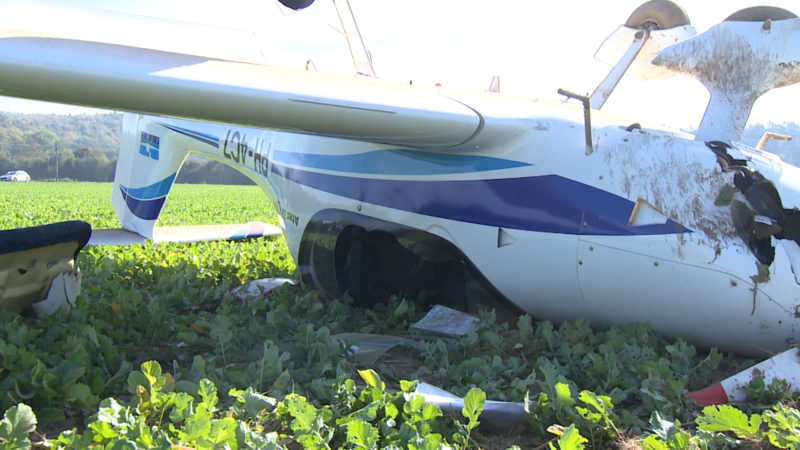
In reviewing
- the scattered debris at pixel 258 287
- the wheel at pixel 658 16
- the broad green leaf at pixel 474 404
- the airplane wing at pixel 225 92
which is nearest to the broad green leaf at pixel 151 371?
the broad green leaf at pixel 474 404

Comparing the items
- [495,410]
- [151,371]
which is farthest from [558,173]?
[151,371]

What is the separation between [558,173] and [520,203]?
11.5 inches

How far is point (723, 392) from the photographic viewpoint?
9.84 feet

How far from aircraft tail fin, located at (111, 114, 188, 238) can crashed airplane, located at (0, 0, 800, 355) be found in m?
4.55

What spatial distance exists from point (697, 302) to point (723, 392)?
680mm

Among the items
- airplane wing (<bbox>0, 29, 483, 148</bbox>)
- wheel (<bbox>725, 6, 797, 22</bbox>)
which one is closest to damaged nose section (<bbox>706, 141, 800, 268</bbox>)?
wheel (<bbox>725, 6, 797, 22</bbox>)

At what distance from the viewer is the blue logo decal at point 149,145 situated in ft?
28.8

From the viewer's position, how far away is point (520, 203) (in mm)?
4137

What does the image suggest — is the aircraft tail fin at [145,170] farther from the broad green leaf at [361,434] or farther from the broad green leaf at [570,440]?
the broad green leaf at [570,440]

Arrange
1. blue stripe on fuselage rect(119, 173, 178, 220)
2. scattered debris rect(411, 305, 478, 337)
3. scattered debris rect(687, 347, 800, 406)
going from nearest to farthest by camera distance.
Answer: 1. scattered debris rect(687, 347, 800, 406)
2. scattered debris rect(411, 305, 478, 337)
3. blue stripe on fuselage rect(119, 173, 178, 220)

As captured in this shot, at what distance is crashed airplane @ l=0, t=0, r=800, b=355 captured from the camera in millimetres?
3422

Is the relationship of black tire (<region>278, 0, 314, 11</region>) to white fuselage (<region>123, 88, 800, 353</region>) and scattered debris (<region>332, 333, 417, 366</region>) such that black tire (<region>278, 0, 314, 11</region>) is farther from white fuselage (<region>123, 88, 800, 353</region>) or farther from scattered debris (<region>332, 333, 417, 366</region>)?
scattered debris (<region>332, 333, 417, 366</region>)

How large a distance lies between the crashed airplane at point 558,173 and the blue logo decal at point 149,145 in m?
4.71

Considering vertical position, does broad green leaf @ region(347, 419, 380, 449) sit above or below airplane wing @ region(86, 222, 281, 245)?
above
